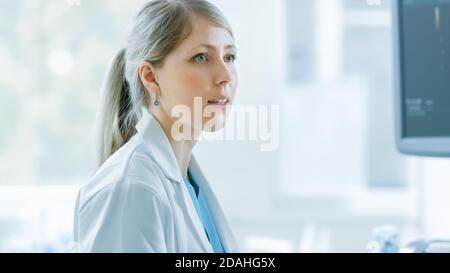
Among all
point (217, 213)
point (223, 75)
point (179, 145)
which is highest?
point (223, 75)

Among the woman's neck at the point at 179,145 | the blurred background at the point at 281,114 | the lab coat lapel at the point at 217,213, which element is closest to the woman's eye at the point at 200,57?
the woman's neck at the point at 179,145

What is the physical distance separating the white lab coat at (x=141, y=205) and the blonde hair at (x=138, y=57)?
0.06m

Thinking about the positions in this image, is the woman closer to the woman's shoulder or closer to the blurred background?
the woman's shoulder

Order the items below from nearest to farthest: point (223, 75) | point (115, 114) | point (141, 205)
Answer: point (141, 205) < point (223, 75) < point (115, 114)

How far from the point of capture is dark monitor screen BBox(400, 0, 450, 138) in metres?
0.93

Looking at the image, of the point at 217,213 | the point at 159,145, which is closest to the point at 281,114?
the point at 217,213

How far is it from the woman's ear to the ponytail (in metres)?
0.07

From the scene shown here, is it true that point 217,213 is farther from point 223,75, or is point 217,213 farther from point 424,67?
point 424,67

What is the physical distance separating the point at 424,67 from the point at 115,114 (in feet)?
1.59

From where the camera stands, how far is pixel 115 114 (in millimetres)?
974

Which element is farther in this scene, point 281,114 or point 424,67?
point 281,114

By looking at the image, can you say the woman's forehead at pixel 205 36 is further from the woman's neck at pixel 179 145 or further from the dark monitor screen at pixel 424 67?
the dark monitor screen at pixel 424 67

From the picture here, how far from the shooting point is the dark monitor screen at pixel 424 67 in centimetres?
93
